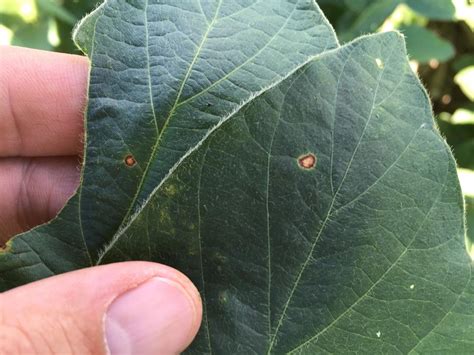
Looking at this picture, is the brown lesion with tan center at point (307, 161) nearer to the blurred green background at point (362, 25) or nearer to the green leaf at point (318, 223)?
the green leaf at point (318, 223)

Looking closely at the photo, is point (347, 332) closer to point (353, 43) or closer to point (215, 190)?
point (215, 190)

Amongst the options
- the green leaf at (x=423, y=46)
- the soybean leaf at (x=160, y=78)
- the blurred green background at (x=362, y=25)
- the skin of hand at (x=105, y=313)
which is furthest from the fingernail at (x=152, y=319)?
the green leaf at (x=423, y=46)

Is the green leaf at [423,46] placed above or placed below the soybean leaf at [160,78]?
below

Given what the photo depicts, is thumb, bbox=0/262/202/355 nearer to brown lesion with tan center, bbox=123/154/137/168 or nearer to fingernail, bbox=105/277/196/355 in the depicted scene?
fingernail, bbox=105/277/196/355

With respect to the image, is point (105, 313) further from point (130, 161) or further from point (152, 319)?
point (130, 161)

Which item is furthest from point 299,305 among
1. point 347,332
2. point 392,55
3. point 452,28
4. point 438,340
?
point 452,28

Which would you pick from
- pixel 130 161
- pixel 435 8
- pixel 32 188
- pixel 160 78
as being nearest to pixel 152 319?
pixel 130 161
